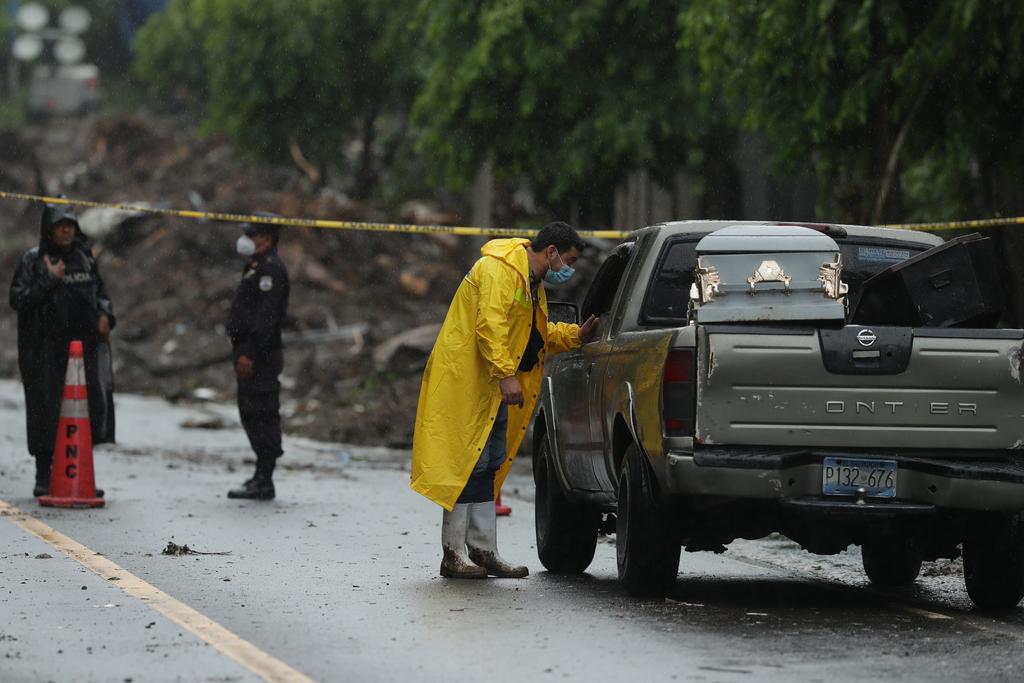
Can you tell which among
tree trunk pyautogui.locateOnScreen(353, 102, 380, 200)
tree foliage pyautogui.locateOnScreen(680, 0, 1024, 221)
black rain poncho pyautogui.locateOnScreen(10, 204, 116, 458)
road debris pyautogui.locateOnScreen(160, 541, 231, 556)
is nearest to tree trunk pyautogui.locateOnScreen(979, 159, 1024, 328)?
tree foliage pyautogui.locateOnScreen(680, 0, 1024, 221)

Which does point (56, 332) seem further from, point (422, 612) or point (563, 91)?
point (563, 91)

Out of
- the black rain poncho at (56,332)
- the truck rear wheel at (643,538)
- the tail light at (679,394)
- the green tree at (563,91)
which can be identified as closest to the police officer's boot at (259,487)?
the black rain poncho at (56,332)

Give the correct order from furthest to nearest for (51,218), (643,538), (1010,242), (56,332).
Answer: (1010,242)
(56,332)
(51,218)
(643,538)

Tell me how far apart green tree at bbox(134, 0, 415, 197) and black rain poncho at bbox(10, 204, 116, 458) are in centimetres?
2683

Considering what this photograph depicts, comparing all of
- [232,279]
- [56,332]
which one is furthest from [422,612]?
[232,279]

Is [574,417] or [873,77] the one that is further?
[873,77]

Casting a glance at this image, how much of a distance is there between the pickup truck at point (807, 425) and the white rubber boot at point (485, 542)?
949 millimetres

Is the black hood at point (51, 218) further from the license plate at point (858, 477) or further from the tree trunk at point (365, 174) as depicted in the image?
the tree trunk at point (365, 174)

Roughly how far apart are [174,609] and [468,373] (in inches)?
79.0

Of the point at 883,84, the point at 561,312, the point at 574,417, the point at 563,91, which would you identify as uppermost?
the point at 563,91

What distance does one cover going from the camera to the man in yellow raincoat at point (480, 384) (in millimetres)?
9461

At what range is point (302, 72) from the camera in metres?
43.1

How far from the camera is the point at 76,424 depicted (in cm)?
1305

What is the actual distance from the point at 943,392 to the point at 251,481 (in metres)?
6.90
